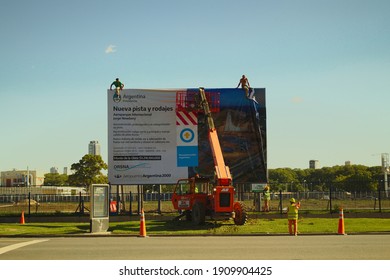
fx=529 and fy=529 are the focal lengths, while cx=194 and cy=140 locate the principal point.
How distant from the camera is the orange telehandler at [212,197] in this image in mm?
22703

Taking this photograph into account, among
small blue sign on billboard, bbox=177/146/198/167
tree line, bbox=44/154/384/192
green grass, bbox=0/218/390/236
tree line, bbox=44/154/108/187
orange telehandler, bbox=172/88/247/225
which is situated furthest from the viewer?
tree line, bbox=44/154/108/187

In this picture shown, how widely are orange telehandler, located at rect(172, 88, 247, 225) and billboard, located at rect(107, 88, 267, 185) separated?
3509 millimetres

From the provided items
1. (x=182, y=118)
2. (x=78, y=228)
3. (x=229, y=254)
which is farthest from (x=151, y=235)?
(x=182, y=118)

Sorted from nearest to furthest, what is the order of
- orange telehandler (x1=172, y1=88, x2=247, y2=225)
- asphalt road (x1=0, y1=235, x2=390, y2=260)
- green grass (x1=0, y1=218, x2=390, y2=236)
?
1. asphalt road (x1=0, y1=235, x2=390, y2=260)
2. green grass (x1=0, y1=218, x2=390, y2=236)
3. orange telehandler (x1=172, y1=88, x2=247, y2=225)

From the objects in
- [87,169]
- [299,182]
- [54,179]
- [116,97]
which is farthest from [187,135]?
[54,179]

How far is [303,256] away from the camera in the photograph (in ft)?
41.9

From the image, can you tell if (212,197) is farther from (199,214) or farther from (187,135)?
(187,135)

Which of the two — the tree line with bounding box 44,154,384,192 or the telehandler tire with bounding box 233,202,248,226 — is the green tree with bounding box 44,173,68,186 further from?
the telehandler tire with bounding box 233,202,248,226

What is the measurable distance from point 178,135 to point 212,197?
25.2 feet

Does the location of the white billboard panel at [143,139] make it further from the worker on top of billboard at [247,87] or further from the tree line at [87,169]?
the tree line at [87,169]

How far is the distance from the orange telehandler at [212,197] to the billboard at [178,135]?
3.51 meters

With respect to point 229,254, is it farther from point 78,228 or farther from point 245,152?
point 245,152

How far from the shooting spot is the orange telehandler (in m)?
22.7

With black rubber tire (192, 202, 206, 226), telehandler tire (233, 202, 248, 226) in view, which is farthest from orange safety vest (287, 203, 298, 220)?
black rubber tire (192, 202, 206, 226)
